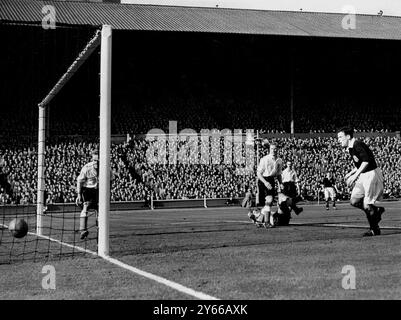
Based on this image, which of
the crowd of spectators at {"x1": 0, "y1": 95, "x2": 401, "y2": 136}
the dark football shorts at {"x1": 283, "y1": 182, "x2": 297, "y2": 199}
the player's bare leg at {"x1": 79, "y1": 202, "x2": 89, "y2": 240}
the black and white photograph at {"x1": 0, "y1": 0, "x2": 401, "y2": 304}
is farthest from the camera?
the crowd of spectators at {"x1": 0, "y1": 95, "x2": 401, "y2": 136}

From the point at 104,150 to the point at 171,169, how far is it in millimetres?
27900

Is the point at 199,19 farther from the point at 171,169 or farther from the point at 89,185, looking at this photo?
the point at 89,185

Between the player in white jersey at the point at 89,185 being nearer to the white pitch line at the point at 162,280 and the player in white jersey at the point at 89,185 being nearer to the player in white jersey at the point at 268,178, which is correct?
the player in white jersey at the point at 268,178

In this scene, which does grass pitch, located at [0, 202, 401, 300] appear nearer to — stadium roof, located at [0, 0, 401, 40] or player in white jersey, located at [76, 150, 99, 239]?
player in white jersey, located at [76, 150, 99, 239]

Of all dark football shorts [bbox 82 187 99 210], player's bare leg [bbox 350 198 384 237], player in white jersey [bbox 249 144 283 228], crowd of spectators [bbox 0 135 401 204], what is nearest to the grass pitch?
player's bare leg [bbox 350 198 384 237]

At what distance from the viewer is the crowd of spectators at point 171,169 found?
34.3 meters

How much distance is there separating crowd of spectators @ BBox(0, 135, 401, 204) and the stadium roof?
7073 mm

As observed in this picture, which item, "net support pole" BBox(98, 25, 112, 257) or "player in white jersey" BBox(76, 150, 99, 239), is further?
"player in white jersey" BBox(76, 150, 99, 239)

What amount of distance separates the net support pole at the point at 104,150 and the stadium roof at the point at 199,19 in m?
28.7

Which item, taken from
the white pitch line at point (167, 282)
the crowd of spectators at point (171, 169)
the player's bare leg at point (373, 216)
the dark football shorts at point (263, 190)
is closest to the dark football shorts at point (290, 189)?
the dark football shorts at point (263, 190)

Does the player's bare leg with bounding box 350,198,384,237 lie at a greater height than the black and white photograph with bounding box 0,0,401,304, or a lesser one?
lesser

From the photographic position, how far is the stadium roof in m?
40.3

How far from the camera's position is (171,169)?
3838 centimetres

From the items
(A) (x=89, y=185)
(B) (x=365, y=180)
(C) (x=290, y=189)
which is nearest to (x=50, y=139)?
(C) (x=290, y=189)
